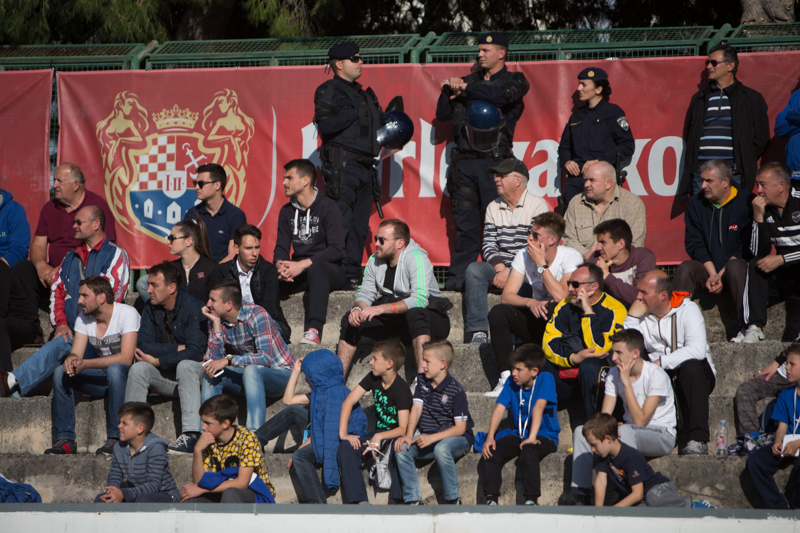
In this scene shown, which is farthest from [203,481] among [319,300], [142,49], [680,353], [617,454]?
[142,49]

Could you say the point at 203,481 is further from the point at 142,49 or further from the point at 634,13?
the point at 634,13

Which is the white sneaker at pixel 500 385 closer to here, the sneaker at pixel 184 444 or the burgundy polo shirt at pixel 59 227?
the sneaker at pixel 184 444

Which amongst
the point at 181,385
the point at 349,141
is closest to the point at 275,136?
the point at 349,141

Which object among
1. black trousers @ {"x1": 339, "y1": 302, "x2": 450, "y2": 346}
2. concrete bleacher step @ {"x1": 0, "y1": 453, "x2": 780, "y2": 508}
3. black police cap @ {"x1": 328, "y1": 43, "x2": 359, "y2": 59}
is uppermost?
black police cap @ {"x1": 328, "y1": 43, "x2": 359, "y2": 59}

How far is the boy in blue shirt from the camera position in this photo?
4.80 meters

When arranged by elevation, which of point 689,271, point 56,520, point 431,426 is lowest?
point 56,520

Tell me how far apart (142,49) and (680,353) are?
5.82 m

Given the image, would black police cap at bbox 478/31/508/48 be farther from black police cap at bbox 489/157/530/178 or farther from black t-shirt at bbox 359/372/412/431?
black t-shirt at bbox 359/372/412/431

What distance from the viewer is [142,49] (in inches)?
330

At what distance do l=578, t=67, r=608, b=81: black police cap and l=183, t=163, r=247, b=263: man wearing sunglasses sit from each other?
A: 3117 millimetres

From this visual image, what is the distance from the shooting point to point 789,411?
5023 mm

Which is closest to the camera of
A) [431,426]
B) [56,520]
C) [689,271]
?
[56,520]

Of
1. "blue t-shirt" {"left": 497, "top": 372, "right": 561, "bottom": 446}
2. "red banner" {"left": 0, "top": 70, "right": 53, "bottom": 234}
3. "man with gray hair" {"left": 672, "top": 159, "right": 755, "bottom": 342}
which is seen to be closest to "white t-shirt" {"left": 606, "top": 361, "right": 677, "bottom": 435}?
"blue t-shirt" {"left": 497, "top": 372, "right": 561, "bottom": 446}

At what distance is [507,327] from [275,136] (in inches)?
127
